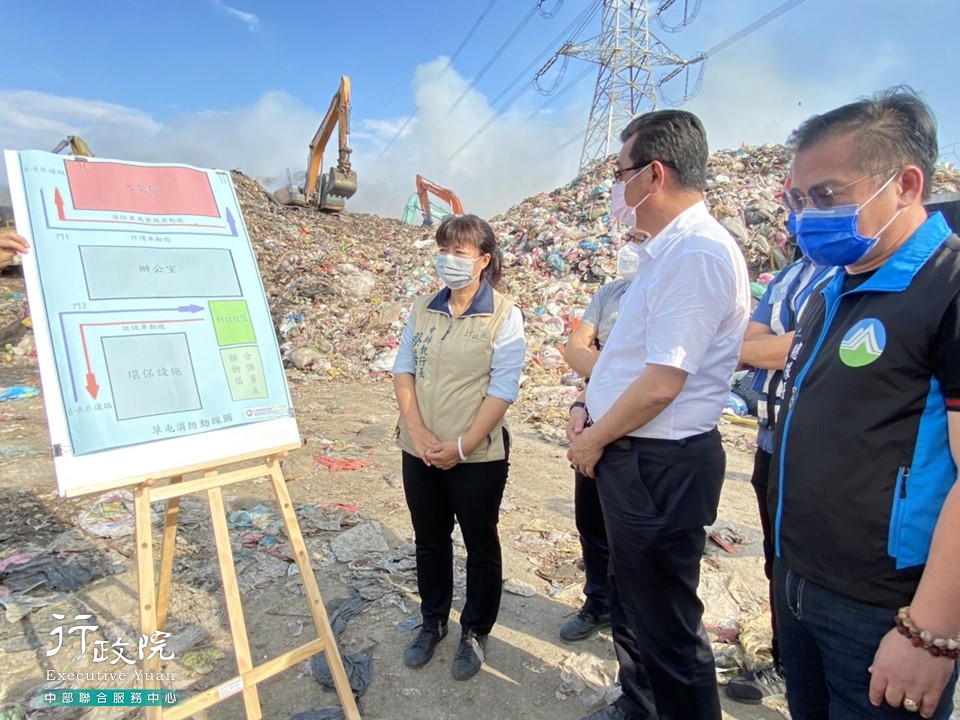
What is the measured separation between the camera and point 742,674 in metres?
2.31

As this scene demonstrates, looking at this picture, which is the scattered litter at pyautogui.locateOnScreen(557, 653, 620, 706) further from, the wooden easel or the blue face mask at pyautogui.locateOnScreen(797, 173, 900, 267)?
the blue face mask at pyautogui.locateOnScreen(797, 173, 900, 267)

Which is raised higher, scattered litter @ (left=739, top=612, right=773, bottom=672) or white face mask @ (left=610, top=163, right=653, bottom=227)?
white face mask @ (left=610, top=163, right=653, bottom=227)

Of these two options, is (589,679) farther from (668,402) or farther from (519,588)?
(668,402)

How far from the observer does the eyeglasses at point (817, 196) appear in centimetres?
110

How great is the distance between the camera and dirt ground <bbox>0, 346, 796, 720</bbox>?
222 cm

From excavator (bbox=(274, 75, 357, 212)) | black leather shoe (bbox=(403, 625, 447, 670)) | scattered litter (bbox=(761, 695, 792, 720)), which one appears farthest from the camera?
excavator (bbox=(274, 75, 357, 212))

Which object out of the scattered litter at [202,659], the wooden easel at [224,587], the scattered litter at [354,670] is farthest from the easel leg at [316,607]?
the scattered litter at [202,659]

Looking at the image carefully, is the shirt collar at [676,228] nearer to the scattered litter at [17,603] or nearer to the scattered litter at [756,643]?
the scattered litter at [756,643]

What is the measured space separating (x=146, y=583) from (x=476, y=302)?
1.51 metres

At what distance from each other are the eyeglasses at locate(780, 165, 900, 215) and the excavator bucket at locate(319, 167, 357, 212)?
16.7 m

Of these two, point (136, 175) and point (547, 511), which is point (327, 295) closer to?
point (547, 511)

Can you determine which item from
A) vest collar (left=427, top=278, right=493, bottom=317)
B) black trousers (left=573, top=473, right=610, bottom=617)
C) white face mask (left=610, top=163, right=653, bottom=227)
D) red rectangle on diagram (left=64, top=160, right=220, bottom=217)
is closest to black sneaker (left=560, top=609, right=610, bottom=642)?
black trousers (left=573, top=473, right=610, bottom=617)

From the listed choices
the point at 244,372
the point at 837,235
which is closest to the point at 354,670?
the point at 244,372

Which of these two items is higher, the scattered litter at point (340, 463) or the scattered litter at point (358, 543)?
the scattered litter at point (340, 463)
